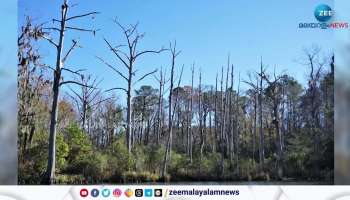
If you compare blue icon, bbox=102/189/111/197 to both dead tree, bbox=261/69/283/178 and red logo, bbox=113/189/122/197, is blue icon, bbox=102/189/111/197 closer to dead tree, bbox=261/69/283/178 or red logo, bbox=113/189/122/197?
red logo, bbox=113/189/122/197

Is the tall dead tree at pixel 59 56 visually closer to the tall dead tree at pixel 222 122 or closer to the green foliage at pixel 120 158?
the green foliage at pixel 120 158

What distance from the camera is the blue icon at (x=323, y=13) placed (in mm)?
4496

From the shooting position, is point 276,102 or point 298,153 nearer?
point 298,153

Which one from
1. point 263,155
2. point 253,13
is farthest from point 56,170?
point 253,13

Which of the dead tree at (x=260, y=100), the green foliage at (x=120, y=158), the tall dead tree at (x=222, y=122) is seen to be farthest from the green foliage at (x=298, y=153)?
the green foliage at (x=120, y=158)

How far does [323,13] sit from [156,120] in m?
1.52

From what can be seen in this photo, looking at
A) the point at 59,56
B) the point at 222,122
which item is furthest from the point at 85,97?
the point at 222,122

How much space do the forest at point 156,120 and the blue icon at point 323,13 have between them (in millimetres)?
239

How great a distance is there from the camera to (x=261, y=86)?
4.66 meters

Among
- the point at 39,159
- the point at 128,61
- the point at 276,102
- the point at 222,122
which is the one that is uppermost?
the point at 128,61

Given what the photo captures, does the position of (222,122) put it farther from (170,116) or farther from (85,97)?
(85,97)

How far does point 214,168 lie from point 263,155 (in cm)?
39

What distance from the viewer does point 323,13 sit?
178 inches

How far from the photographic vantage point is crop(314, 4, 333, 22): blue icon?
4496mm
